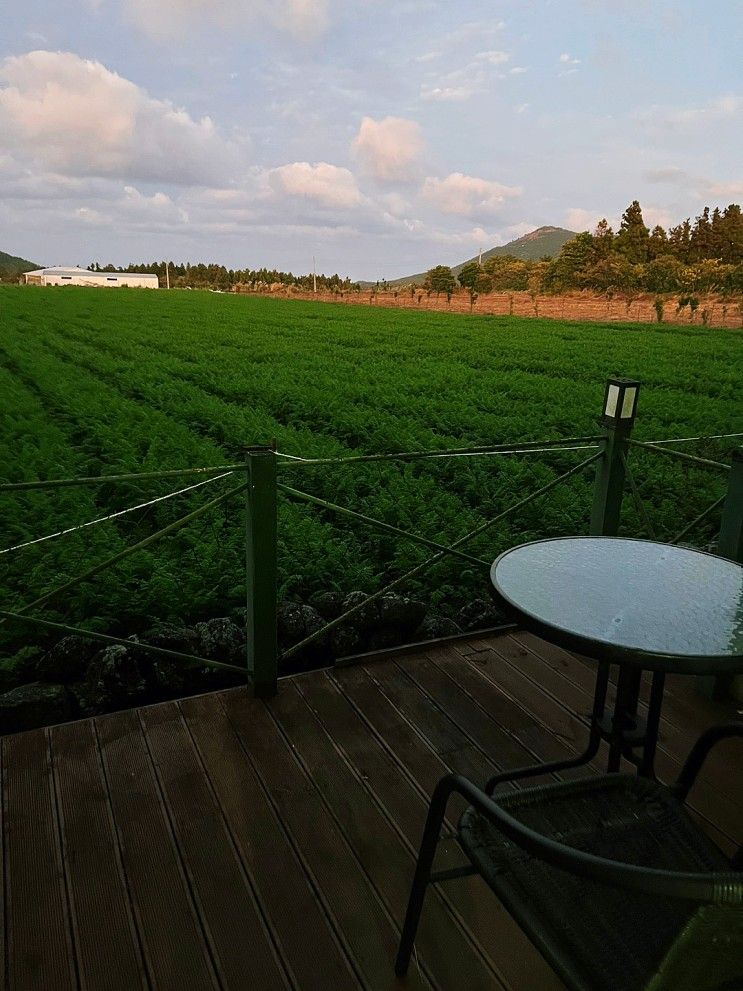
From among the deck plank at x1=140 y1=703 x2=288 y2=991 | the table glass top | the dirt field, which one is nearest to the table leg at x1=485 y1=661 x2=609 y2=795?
the table glass top

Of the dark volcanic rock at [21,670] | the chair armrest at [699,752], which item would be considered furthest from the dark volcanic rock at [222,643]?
the chair armrest at [699,752]

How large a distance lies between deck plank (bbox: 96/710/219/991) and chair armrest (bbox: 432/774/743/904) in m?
1.10

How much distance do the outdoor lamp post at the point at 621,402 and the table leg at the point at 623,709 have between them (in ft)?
5.68

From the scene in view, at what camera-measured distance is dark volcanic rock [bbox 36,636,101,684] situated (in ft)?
10.5

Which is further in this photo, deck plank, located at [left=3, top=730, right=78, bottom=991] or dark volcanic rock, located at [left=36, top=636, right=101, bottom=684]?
dark volcanic rock, located at [left=36, top=636, right=101, bottom=684]

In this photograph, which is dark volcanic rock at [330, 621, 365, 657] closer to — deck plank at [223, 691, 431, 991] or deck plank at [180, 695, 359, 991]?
deck plank at [223, 691, 431, 991]

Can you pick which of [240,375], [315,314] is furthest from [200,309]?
[240,375]

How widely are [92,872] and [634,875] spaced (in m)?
1.71

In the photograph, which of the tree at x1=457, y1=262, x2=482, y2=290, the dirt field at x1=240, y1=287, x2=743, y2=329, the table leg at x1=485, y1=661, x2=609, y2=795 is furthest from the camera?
the tree at x1=457, y1=262, x2=482, y2=290

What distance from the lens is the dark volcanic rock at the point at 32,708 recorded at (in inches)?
111

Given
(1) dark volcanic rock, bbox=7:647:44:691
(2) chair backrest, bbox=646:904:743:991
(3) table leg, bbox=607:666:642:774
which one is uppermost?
(2) chair backrest, bbox=646:904:743:991

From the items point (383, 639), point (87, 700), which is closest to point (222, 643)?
point (87, 700)

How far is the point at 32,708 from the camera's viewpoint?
2.84 metres

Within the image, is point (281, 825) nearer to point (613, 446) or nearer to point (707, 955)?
point (707, 955)
